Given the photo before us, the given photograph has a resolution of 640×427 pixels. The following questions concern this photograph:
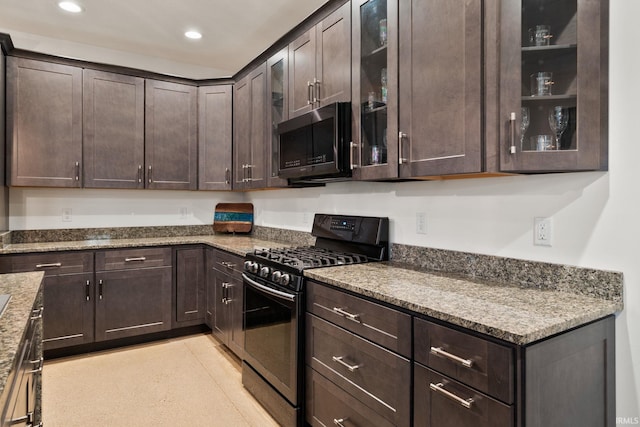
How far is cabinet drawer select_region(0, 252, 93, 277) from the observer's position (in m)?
2.83

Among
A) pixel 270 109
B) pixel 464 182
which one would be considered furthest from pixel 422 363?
pixel 270 109

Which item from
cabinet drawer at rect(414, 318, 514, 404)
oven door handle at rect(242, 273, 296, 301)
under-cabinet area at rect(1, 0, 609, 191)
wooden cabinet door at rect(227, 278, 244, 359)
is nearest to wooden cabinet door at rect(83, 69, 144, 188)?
under-cabinet area at rect(1, 0, 609, 191)

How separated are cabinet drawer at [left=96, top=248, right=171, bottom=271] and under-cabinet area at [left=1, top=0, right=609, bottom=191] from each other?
0.64m

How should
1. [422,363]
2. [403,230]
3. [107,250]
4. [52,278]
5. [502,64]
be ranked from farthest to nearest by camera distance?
[107,250] < [52,278] < [403,230] < [502,64] < [422,363]

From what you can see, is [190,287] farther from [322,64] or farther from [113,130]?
[322,64]

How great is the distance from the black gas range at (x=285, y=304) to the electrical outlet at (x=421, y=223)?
0.23m

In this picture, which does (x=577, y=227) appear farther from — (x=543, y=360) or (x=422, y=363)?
(x=422, y=363)

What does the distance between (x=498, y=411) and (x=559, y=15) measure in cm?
139

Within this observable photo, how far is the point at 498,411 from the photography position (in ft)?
3.62

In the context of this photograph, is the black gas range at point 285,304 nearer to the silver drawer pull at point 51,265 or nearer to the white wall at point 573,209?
the white wall at point 573,209

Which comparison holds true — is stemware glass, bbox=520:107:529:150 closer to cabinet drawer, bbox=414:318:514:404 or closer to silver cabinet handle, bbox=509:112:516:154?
silver cabinet handle, bbox=509:112:516:154

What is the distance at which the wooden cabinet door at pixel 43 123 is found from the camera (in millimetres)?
3033

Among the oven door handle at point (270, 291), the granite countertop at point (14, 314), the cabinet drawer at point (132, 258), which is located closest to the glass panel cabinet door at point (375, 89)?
the oven door handle at point (270, 291)

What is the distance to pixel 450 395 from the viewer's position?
1.23m
